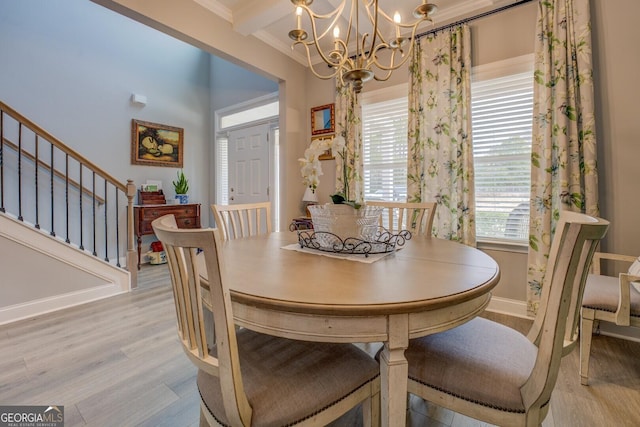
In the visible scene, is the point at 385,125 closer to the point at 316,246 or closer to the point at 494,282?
the point at 316,246

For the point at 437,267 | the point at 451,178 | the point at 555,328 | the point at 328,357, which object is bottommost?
the point at 328,357

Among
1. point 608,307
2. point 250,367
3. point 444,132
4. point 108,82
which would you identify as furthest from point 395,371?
point 108,82

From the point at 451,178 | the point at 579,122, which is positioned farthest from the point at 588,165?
the point at 451,178

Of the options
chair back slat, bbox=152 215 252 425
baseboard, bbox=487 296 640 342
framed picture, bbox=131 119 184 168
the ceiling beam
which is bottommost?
baseboard, bbox=487 296 640 342

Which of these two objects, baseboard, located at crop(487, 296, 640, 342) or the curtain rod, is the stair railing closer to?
the curtain rod

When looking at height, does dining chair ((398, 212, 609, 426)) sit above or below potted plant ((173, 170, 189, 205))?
below

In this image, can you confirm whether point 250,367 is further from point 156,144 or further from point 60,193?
point 156,144

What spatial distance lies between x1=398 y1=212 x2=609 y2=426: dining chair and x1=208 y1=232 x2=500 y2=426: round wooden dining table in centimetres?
17

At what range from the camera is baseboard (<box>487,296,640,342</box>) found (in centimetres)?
203

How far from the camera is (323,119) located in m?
3.54

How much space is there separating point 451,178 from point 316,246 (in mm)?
1779

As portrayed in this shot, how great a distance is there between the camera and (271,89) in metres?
4.24

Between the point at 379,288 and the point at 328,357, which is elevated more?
the point at 379,288

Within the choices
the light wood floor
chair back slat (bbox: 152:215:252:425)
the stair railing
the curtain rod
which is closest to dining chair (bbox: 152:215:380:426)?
chair back slat (bbox: 152:215:252:425)
